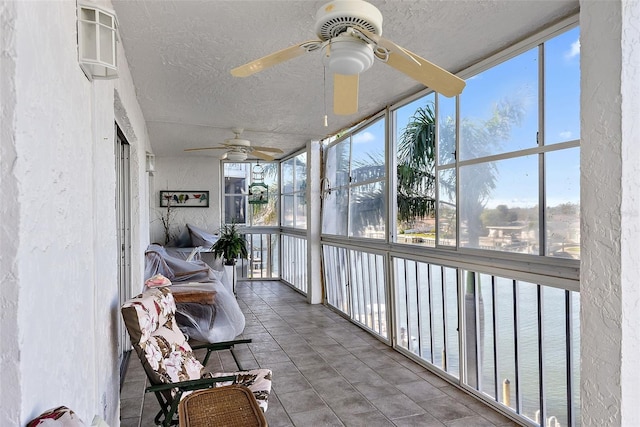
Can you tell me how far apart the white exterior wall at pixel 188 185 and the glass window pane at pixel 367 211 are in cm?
364

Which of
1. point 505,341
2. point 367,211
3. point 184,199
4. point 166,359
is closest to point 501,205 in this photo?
point 505,341

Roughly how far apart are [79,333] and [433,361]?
9.83 feet

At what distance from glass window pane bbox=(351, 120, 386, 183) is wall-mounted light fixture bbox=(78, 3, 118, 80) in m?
3.13

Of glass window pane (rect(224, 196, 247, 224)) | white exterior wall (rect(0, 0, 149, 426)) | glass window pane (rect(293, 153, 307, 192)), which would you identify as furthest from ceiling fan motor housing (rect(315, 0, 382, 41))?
glass window pane (rect(224, 196, 247, 224))

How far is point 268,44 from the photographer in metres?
2.51

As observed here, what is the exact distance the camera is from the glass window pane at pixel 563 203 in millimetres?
2156

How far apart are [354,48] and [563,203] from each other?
5.17ft

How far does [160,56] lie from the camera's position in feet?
8.80

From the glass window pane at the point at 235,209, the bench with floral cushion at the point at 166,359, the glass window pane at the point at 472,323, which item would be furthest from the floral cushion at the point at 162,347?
the glass window pane at the point at 235,209

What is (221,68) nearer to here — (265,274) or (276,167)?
(276,167)

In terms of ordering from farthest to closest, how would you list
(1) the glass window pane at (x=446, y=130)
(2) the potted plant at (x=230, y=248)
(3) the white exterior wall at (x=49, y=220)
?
(2) the potted plant at (x=230, y=248) < (1) the glass window pane at (x=446, y=130) < (3) the white exterior wall at (x=49, y=220)

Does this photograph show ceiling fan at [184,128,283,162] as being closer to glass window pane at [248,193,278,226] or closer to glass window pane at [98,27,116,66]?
glass window pane at [98,27,116,66]

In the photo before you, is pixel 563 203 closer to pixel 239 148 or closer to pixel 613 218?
pixel 613 218

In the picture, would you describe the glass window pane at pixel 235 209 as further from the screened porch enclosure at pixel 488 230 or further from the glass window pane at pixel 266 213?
the screened porch enclosure at pixel 488 230
